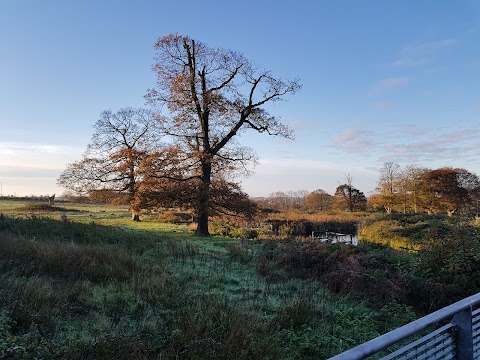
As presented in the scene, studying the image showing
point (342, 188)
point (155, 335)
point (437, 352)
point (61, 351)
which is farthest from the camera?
point (342, 188)

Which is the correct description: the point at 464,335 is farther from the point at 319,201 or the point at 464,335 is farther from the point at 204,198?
the point at 319,201

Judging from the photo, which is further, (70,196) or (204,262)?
(70,196)

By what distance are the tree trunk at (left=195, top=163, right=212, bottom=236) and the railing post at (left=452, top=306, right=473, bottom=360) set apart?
56.4ft

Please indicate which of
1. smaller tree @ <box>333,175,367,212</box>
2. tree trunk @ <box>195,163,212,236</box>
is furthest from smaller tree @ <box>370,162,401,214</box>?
tree trunk @ <box>195,163,212,236</box>

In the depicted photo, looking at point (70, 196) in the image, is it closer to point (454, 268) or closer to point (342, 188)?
point (454, 268)

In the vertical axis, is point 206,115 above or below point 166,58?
below

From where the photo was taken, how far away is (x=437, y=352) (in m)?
2.60

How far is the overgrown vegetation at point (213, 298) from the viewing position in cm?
460

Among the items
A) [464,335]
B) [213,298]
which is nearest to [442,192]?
[213,298]

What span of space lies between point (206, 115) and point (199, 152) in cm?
275

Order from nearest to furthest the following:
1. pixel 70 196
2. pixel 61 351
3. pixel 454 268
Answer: pixel 61 351, pixel 454 268, pixel 70 196

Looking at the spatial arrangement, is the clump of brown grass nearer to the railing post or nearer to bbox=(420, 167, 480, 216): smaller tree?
the railing post

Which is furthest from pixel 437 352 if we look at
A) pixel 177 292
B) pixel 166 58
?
pixel 166 58

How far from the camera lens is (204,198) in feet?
65.0
